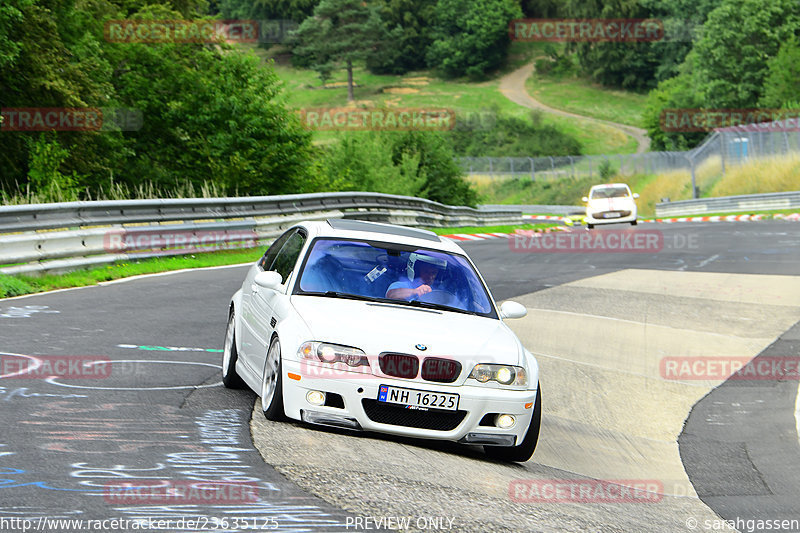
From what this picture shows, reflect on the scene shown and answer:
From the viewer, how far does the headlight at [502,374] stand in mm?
7305

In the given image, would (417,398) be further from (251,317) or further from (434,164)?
(434,164)

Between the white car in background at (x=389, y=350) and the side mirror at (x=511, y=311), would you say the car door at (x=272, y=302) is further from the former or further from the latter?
the side mirror at (x=511, y=311)

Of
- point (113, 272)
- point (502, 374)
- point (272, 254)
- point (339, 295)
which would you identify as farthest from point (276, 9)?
point (502, 374)

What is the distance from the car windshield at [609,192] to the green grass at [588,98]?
9250 centimetres

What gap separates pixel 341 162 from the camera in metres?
40.2

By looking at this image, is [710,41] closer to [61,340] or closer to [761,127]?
[761,127]

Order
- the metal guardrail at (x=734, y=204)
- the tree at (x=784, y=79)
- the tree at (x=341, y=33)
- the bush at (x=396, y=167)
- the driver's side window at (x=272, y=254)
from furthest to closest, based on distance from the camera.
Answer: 1. the tree at (x=341, y=33)
2. the tree at (x=784, y=79)
3. the metal guardrail at (x=734, y=204)
4. the bush at (x=396, y=167)
5. the driver's side window at (x=272, y=254)

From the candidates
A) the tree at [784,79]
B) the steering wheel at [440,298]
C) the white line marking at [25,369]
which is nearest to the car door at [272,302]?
the steering wheel at [440,298]

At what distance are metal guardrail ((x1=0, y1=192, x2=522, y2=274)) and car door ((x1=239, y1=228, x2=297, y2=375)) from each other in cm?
693

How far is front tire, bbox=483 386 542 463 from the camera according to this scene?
7.61 m

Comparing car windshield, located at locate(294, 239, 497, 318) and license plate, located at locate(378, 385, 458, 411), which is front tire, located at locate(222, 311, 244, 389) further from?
license plate, located at locate(378, 385, 458, 411)

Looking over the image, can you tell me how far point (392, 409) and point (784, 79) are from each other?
3385 inches

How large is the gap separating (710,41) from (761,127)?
37.3 metres

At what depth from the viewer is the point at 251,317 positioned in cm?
865
